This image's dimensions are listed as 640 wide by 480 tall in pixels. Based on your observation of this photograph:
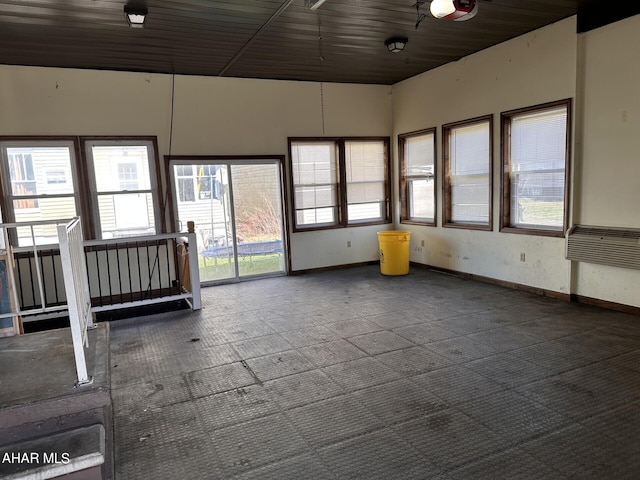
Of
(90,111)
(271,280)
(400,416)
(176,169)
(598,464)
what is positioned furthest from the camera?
(271,280)

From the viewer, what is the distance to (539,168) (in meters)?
5.36

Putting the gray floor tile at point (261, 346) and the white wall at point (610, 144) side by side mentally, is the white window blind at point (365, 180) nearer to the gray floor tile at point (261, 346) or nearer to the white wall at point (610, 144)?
the white wall at point (610, 144)

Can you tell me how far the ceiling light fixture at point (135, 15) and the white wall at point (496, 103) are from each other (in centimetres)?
432

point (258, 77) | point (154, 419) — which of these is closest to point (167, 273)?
point (258, 77)

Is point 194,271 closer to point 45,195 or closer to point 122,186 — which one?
point 122,186

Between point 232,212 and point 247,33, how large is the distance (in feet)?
9.04

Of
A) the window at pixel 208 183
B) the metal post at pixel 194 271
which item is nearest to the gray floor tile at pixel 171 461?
the metal post at pixel 194 271

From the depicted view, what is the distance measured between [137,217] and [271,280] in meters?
2.23

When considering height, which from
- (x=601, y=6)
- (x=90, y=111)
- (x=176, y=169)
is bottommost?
(x=176, y=169)

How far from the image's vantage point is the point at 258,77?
678 cm

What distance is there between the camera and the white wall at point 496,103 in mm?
5062

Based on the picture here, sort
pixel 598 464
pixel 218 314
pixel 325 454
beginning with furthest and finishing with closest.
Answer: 1. pixel 218 314
2. pixel 325 454
3. pixel 598 464

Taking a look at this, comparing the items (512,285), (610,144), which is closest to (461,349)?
(512,285)

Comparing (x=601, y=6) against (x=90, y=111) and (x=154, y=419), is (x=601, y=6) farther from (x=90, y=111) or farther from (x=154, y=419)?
(x=90, y=111)
